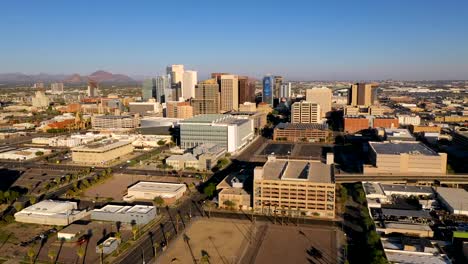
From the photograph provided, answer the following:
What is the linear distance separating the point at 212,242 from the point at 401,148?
30359mm

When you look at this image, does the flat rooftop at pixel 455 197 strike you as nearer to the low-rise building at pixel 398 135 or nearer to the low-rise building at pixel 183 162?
the low-rise building at pixel 398 135

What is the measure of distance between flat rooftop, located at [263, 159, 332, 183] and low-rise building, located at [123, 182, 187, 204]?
8.31m

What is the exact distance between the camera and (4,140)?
238 ft

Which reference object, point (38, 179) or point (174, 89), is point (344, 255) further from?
point (174, 89)

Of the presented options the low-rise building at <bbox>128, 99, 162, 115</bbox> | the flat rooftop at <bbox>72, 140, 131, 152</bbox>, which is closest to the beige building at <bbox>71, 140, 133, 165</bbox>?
the flat rooftop at <bbox>72, 140, 131, 152</bbox>

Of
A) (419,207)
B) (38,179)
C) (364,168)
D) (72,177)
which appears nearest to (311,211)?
(419,207)

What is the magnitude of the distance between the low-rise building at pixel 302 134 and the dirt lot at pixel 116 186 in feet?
100

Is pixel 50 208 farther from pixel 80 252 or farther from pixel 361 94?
pixel 361 94

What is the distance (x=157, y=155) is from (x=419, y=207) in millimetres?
35214

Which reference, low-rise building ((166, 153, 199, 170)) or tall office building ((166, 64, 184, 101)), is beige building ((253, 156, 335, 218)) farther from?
tall office building ((166, 64, 184, 101))

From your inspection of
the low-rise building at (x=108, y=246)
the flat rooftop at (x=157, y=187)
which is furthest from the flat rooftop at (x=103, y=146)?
the low-rise building at (x=108, y=246)

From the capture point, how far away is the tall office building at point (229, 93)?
95.1 meters

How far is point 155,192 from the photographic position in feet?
121

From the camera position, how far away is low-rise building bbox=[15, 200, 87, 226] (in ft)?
101
